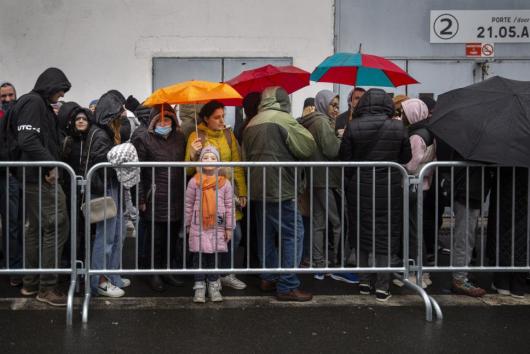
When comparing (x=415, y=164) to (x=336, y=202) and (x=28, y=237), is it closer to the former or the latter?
(x=336, y=202)

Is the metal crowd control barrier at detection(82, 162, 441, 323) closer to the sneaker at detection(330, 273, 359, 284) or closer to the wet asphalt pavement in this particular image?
the wet asphalt pavement

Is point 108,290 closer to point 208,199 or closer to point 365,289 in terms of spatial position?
point 208,199

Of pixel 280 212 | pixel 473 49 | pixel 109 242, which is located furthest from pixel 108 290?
pixel 473 49

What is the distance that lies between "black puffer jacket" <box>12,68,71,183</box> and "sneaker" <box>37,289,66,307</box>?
98cm

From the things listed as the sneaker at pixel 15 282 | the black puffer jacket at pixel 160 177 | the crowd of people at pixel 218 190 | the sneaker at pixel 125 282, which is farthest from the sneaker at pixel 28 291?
the black puffer jacket at pixel 160 177

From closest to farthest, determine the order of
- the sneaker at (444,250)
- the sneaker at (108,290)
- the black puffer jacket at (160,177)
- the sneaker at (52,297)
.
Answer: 1. the sneaker at (52,297)
2. the sneaker at (108,290)
3. the black puffer jacket at (160,177)
4. the sneaker at (444,250)

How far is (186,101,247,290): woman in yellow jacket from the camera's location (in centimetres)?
687

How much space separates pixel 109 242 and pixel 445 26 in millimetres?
7067

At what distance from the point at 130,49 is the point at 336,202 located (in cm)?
513

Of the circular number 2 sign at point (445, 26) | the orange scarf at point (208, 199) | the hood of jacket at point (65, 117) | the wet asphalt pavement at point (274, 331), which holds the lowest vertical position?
the wet asphalt pavement at point (274, 331)

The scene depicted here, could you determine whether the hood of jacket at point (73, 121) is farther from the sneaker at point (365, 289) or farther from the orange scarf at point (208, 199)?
the sneaker at point (365, 289)

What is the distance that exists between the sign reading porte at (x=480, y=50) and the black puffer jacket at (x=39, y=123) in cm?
708

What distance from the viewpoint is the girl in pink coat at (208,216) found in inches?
259

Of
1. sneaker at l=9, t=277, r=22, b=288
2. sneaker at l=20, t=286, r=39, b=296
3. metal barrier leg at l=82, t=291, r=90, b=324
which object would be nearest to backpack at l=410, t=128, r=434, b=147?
metal barrier leg at l=82, t=291, r=90, b=324
